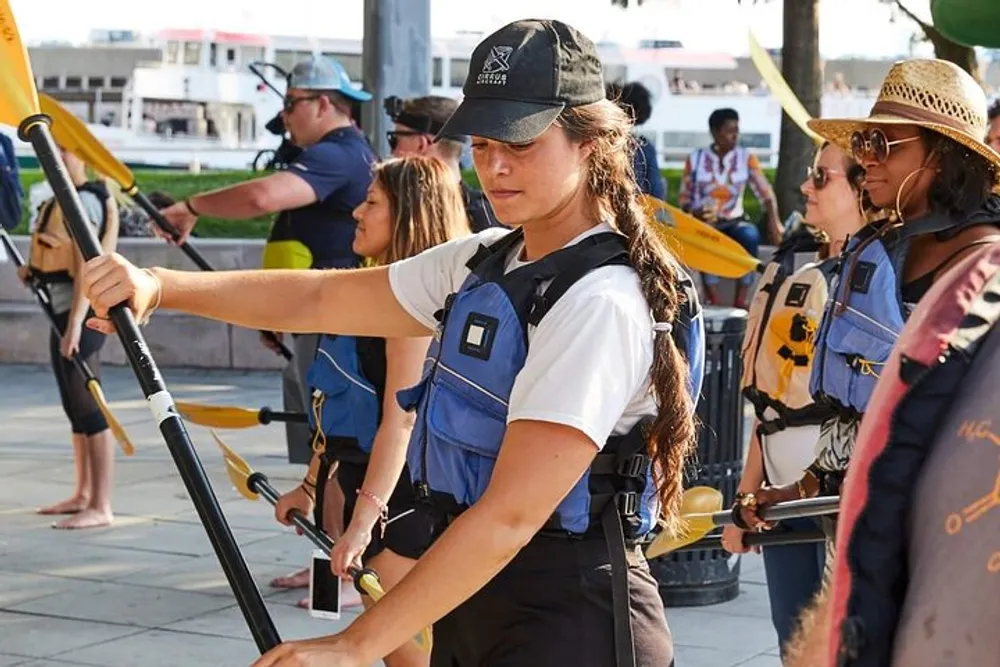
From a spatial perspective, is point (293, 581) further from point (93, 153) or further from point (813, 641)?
point (813, 641)

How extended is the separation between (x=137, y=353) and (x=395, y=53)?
6.70m

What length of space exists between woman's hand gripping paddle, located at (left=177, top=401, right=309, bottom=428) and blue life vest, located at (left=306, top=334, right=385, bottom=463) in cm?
142

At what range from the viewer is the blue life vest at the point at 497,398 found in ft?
9.22

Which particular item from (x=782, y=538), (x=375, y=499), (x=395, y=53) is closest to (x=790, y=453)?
(x=782, y=538)

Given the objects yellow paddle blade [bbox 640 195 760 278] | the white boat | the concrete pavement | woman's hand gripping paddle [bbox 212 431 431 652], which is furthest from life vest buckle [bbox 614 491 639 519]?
the white boat

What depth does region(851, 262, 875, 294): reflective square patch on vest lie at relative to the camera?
3728 millimetres

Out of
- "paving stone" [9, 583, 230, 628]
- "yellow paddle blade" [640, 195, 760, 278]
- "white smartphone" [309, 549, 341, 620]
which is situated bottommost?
"paving stone" [9, 583, 230, 628]

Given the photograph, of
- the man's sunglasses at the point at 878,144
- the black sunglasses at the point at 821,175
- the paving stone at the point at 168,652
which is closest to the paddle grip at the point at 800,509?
the man's sunglasses at the point at 878,144

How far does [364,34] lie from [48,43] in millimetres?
78546

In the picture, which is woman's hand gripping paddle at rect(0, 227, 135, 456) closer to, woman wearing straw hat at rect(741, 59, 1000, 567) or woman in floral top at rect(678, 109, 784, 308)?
woman wearing straw hat at rect(741, 59, 1000, 567)

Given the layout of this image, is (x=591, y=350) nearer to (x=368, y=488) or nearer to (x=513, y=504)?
(x=513, y=504)

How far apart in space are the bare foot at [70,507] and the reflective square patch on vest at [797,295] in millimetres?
4562

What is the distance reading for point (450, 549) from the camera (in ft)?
8.29

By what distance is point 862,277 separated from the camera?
375 cm
